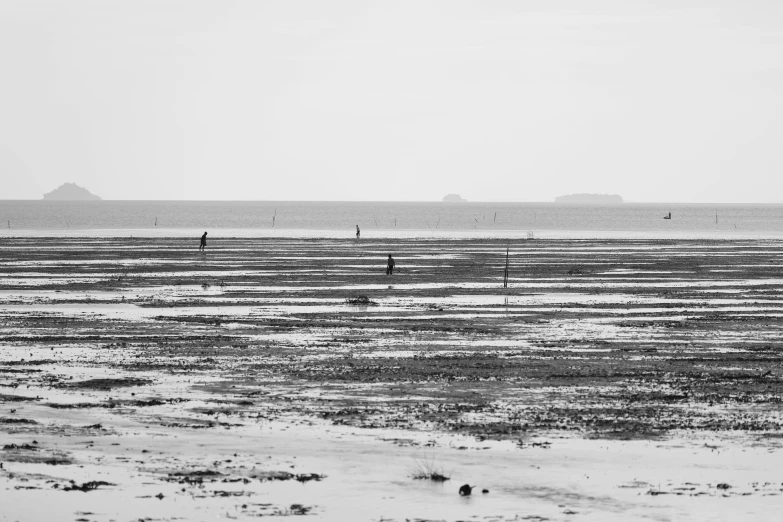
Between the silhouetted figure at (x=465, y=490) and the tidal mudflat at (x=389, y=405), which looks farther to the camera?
the silhouetted figure at (x=465, y=490)

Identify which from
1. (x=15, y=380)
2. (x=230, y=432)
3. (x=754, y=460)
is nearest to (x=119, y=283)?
(x=15, y=380)

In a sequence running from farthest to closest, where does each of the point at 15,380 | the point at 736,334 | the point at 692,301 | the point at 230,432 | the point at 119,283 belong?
the point at 119,283, the point at 692,301, the point at 736,334, the point at 15,380, the point at 230,432

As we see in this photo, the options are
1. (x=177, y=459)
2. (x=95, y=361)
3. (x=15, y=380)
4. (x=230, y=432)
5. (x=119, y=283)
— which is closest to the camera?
(x=177, y=459)

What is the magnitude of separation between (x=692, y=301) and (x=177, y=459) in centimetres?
2862

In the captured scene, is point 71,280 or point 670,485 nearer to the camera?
point 670,485

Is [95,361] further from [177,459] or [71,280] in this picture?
[71,280]

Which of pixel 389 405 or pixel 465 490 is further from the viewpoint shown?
pixel 389 405

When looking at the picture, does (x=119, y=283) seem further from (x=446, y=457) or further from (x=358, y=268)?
(x=446, y=457)

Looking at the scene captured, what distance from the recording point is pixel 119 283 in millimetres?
49656

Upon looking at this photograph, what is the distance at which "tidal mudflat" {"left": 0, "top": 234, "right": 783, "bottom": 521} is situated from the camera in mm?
14078

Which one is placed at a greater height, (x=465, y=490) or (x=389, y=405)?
(x=389, y=405)

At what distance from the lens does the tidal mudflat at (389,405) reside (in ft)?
46.2

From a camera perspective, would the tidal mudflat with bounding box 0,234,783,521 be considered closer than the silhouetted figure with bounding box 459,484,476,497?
Yes

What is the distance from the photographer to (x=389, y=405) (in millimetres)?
19891
